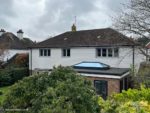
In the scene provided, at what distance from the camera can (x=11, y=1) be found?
2573 cm

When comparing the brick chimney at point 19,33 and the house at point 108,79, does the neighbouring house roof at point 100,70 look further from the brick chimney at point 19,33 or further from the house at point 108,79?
the brick chimney at point 19,33

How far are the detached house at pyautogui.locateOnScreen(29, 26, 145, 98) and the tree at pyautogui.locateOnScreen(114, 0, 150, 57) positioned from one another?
259 cm

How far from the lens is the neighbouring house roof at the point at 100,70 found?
28.5 metres

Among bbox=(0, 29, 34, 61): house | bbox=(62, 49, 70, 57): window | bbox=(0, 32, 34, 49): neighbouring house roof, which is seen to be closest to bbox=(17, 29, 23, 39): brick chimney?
bbox=(0, 29, 34, 61): house

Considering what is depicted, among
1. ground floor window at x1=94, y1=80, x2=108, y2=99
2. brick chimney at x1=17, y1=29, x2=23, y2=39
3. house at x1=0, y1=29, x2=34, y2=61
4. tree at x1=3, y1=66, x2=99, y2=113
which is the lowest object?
ground floor window at x1=94, y1=80, x2=108, y2=99

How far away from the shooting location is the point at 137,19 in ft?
88.9

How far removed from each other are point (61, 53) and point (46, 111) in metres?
30.4

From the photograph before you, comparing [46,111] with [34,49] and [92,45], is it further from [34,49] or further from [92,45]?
[34,49]

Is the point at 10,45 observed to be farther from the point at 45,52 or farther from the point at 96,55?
the point at 96,55

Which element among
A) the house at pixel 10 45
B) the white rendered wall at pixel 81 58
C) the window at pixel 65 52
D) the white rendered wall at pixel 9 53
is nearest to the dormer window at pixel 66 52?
the window at pixel 65 52

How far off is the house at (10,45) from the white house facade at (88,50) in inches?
290

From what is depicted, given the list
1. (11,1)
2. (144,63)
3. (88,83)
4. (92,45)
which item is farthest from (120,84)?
(88,83)

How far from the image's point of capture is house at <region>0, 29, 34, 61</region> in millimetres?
48131

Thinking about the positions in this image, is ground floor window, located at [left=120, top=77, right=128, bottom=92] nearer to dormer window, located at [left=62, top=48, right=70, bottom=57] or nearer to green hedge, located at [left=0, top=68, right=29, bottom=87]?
dormer window, located at [left=62, top=48, right=70, bottom=57]
